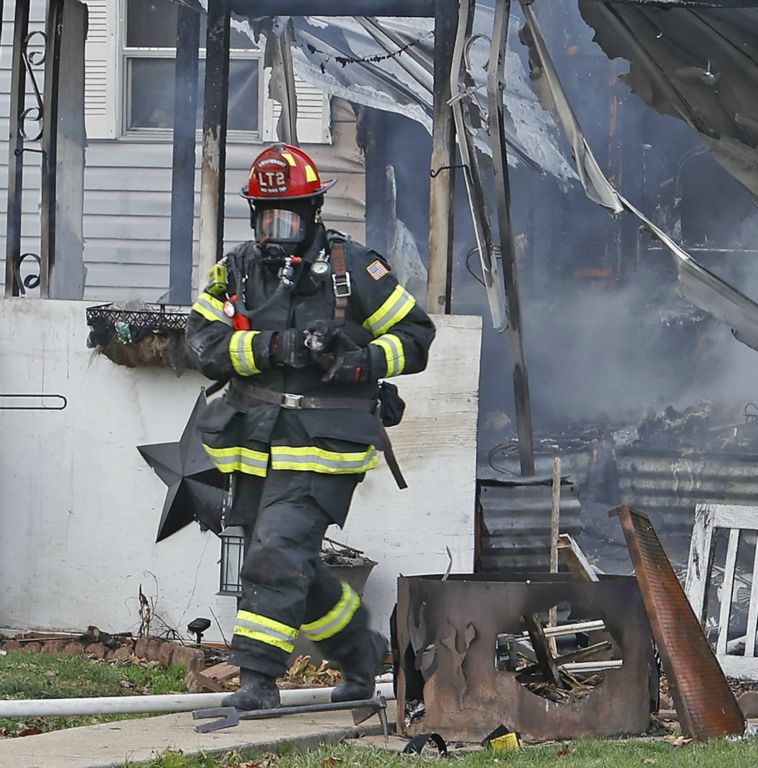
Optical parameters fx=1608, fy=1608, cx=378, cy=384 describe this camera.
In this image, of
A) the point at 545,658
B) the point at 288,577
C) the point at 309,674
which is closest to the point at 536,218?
the point at 309,674

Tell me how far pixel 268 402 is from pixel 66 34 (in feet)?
14.0

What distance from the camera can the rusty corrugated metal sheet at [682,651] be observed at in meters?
5.45

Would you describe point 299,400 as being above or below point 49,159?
below

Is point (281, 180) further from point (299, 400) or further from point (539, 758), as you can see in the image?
point (539, 758)

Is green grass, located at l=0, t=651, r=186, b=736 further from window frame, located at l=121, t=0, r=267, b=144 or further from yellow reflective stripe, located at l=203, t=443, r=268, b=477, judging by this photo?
window frame, located at l=121, t=0, r=267, b=144

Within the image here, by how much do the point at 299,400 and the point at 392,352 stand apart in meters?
0.37

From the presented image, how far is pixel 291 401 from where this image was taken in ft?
18.7

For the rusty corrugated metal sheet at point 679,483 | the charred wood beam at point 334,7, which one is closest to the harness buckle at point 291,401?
the charred wood beam at point 334,7

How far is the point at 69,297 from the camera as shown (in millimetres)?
9078

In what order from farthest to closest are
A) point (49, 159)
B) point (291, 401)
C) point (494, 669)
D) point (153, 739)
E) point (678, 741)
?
1. point (49, 159)
2. point (291, 401)
3. point (494, 669)
4. point (678, 741)
5. point (153, 739)

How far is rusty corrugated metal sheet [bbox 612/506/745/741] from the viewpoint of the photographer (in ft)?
17.9

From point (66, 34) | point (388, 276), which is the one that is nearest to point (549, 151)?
point (66, 34)

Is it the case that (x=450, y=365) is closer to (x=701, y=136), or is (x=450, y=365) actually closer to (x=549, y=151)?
(x=701, y=136)

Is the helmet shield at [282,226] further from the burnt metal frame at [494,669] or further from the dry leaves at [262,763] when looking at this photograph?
the dry leaves at [262,763]
